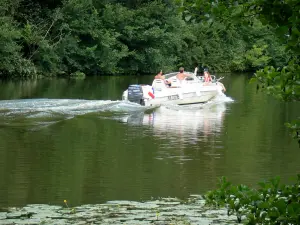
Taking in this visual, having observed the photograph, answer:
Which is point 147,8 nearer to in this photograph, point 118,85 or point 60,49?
point 60,49

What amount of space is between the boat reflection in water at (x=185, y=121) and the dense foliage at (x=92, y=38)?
49.6 ft

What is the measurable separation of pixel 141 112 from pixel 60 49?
2208 cm

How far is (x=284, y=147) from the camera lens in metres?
17.8

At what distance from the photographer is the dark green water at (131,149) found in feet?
40.1

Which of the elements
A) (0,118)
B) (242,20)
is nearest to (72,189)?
(242,20)

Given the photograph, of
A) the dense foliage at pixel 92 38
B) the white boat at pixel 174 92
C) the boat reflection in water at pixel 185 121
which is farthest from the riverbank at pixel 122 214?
the dense foliage at pixel 92 38

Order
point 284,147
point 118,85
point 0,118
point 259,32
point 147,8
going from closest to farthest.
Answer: point 284,147 → point 0,118 → point 118,85 → point 147,8 → point 259,32

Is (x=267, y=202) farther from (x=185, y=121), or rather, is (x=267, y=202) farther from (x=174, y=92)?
(x=174, y=92)

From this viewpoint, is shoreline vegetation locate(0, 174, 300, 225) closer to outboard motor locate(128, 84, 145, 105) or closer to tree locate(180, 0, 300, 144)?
tree locate(180, 0, 300, 144)

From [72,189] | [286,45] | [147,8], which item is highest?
[147,8]

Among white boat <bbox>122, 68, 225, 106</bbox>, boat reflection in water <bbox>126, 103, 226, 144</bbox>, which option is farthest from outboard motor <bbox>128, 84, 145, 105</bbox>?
boat reflection in water <bbox>126, 103, 226, 144</bbox>

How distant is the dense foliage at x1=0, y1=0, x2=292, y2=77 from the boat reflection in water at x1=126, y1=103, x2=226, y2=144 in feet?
49.6

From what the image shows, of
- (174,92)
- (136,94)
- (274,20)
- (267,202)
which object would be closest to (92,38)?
(174,92)

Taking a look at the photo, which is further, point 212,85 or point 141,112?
point 212,85
